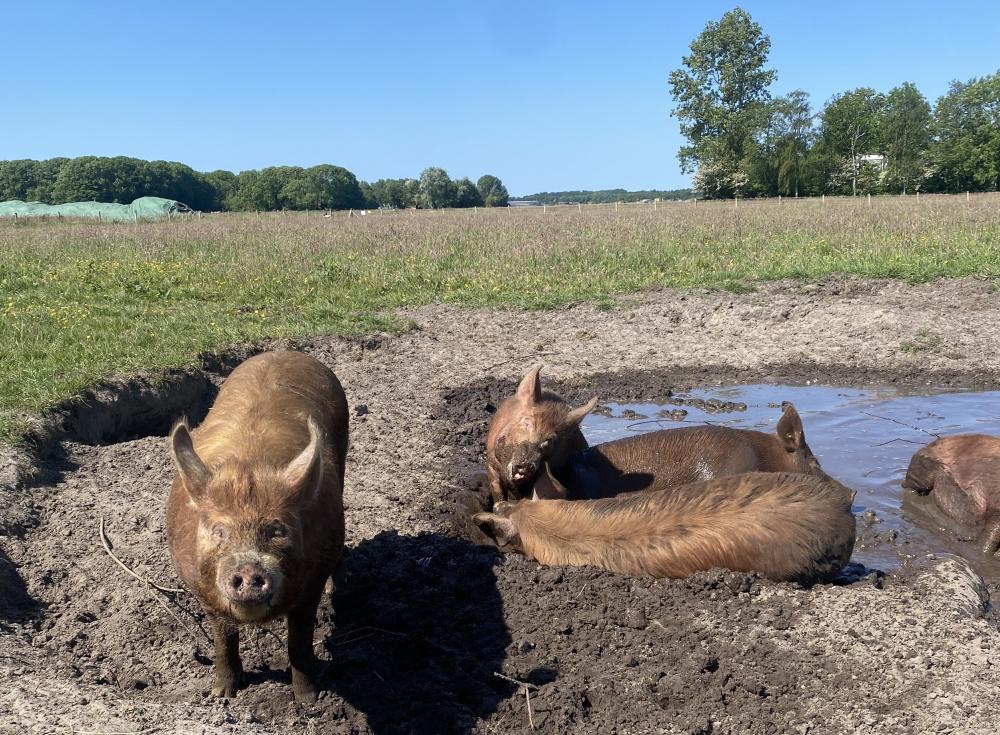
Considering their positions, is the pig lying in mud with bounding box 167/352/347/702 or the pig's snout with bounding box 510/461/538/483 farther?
the pig's snout with bounding box 510/461/538/483

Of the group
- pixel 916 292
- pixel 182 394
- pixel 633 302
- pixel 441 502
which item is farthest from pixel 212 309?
pixel 916 292

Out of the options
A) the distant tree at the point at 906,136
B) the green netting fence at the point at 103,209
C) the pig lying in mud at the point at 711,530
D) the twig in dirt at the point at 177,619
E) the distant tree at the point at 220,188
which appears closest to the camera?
the twig in dirt at the point at 177,619

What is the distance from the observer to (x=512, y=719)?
3.32 m

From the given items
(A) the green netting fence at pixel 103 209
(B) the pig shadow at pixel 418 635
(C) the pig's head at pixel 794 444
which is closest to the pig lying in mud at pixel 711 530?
(B) the pig shadow at pixel 418 635

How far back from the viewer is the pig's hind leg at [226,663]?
135 inches

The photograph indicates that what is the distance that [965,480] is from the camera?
5.55 metres

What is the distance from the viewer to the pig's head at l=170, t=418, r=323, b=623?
2863mm

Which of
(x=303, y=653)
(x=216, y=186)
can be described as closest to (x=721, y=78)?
(x=216, y=186)

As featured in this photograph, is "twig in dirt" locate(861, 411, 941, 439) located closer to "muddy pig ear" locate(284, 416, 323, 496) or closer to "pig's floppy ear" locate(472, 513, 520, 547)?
"pig's floppy ear" locate(472, 513, 520, 547)

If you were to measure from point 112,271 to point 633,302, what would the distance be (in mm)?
8602

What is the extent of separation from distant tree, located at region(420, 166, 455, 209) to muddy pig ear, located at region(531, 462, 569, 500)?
93440mm

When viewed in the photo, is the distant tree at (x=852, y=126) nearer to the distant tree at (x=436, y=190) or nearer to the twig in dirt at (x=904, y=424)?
the distant tree at (x=436, y=190)

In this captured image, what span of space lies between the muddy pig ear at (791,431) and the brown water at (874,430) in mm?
612

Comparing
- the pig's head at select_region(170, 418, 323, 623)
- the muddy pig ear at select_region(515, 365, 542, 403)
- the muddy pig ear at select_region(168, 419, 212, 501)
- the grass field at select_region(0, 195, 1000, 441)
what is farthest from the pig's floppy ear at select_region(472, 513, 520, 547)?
the grass field at select_region(0, 195, 1000, 441)
